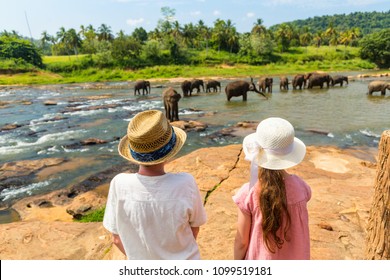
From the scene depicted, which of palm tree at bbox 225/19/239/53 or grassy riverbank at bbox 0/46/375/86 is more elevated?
palm tree at bbox 225/19/239/53

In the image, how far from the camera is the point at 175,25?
221 feet

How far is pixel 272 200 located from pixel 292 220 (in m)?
0.27

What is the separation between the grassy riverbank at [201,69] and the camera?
46844 millimetres

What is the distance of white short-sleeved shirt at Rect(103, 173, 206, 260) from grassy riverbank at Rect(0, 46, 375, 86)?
147 feet

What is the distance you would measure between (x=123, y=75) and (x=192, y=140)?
38.7 meters

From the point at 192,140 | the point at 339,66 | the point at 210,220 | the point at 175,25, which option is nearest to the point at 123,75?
the point at 175,25

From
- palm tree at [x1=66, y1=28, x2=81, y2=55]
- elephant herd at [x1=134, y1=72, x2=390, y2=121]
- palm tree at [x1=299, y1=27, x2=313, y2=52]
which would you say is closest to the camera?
elephant herd at [x1=134, y1=72, x2=390, y2=121]

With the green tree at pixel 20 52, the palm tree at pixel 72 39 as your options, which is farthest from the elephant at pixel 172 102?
the palm tree at pixel 72 39

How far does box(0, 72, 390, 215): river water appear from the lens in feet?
35.6

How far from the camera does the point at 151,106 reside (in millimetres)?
21406

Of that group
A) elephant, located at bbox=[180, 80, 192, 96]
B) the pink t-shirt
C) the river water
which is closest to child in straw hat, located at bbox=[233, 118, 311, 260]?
the pink t-shirt

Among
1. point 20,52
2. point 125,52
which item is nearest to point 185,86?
point 125,52

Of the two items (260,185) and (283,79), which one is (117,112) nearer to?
(283,79)

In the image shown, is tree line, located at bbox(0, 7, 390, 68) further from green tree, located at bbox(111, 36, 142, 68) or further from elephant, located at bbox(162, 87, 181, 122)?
elephant, located at bbox(162, 87, 181, 122)
